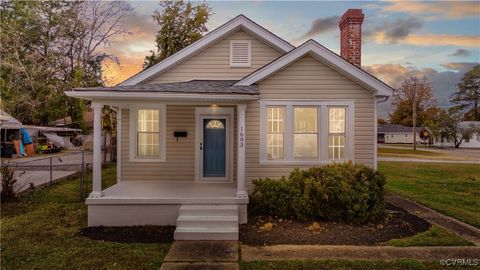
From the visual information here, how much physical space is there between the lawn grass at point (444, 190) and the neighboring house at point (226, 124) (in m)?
2.71

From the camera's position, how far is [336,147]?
957 centimetres

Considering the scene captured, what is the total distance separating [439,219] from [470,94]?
275 feet

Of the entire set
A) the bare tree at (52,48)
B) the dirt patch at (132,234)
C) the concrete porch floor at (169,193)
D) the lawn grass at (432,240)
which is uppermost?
the bare tree at (52,48)

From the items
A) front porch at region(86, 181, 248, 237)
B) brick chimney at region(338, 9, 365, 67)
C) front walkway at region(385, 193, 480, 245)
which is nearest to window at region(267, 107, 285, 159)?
front porch at region(86, 181, 248, 237)

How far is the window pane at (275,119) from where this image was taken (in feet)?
31.0

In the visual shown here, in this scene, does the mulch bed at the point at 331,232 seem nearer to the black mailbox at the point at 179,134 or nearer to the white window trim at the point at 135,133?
the black mailbox at the point at 179,134

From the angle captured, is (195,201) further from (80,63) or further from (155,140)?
(80,63)

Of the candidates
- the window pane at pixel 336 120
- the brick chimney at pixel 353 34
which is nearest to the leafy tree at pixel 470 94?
the brick chimney at pixel 353 34

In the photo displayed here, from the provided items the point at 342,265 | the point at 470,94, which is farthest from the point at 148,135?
the point at 470,94

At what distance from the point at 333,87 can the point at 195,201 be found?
5001mm

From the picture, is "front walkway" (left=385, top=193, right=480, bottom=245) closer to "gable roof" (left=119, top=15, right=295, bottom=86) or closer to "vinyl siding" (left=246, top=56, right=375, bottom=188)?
"vinyl siding" (left=246, top=56, right=375, bottom=188)

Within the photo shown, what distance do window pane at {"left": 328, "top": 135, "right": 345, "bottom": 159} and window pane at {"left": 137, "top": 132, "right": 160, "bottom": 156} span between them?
5376 mm

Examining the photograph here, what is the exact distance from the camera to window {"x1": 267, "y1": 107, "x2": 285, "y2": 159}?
9461 mm

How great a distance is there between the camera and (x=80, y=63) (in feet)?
108
